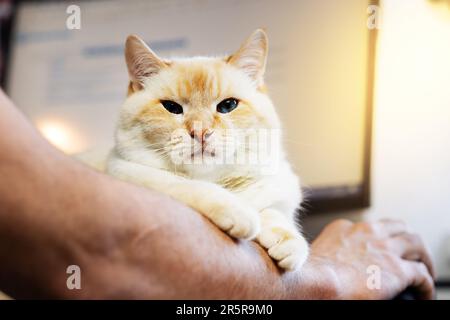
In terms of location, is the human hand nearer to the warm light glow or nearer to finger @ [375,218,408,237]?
finger @ [375,218,408,237]

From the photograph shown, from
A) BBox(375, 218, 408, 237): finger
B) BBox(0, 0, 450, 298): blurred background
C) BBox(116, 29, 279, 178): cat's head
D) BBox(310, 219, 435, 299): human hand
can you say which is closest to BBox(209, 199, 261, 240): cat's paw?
BBox(116, 29, 279, 178): cat's head

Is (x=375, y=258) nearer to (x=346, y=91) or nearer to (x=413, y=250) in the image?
(x=413, y=250)

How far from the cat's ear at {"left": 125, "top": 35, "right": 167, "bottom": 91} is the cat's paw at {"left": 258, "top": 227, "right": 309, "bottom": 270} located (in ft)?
1.06

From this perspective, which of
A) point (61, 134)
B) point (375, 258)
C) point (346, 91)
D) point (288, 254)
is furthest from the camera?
point (61, 134)

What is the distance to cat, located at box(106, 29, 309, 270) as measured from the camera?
2.12 feet

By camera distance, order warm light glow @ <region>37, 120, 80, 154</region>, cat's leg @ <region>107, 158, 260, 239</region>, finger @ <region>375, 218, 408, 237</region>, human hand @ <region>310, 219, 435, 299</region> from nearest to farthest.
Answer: cat's leg @ <region>107, 158, 260, 239</region> → human hand @ <region>310, 219, 435, 299</region> → finger @ <region>375, 218, 408, 237</region> → warm light glow @ <region>37, 120, 80, 154</region>

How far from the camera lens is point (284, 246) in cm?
63

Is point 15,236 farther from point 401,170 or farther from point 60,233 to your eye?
point 401,170

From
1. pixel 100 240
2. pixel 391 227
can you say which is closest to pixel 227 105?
pixel 100 240

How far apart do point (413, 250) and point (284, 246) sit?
0.61 metres

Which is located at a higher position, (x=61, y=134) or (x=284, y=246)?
(x=61, y=134)

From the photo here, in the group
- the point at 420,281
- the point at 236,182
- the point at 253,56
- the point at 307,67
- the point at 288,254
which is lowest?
the point at 420,281

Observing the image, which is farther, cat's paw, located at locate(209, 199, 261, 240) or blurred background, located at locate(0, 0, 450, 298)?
blurred background, located at locate(0, 0, 450, 298)

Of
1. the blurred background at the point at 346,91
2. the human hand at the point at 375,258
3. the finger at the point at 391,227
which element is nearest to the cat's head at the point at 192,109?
the human hand at the point at 375,258
